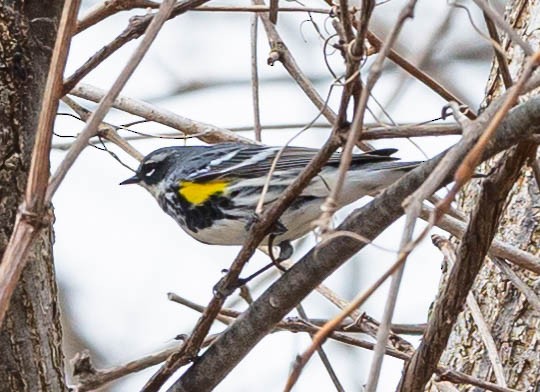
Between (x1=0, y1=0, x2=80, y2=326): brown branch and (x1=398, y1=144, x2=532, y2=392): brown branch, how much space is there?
79 cm

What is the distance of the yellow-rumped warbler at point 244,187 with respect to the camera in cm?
233

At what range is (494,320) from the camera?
2430mm

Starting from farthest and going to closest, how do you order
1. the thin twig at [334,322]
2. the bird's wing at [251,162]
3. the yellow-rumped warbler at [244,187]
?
the bird's wing at [251,162] → the yellow-rumped warbler at [244,187] → the thin twig at [334,322]

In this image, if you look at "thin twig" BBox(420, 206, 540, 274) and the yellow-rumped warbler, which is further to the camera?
the yellow-rumped warbler

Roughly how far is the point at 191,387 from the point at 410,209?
2.74ft

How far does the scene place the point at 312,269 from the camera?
1.68 m

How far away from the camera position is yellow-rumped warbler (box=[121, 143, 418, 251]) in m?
2.33

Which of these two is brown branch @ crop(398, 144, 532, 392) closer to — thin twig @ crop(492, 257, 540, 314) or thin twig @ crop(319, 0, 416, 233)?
thin twig @ crop(492, 257, 540, 314)

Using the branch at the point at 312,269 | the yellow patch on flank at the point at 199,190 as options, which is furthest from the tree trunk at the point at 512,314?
the branch at the point at 312,269

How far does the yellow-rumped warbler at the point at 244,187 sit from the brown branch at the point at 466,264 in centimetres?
57

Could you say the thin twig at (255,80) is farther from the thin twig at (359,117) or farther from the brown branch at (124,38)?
the thin twig at (359,117)

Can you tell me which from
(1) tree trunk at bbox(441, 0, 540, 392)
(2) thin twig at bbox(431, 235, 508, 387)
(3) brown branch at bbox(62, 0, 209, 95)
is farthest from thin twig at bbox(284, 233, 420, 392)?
(1) tree trunk at bbox(441, 0, 540, 392)

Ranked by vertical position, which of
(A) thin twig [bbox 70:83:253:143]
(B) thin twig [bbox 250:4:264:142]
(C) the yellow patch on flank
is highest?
(B) thin twig [bbox 250:4:264:142]

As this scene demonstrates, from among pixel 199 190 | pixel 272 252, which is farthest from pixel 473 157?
pixel 199 190
